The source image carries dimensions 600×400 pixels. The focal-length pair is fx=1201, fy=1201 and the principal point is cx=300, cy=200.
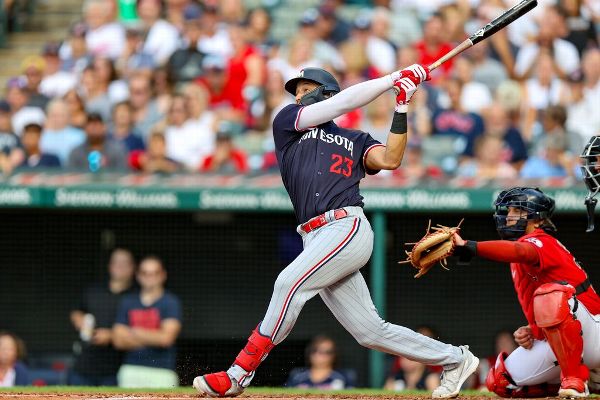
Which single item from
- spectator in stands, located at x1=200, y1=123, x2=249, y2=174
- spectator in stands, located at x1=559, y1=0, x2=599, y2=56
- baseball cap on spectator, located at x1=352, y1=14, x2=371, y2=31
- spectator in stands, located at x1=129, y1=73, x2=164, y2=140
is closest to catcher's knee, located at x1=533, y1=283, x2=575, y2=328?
spectator in stands, located at x1=200, y1=123, x2=249, y2=174

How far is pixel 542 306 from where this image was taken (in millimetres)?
6016

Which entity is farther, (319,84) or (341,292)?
(319,84)

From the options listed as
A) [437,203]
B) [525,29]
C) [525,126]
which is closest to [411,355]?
[437,203]

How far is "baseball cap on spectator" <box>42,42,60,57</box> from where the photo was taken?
11.4m

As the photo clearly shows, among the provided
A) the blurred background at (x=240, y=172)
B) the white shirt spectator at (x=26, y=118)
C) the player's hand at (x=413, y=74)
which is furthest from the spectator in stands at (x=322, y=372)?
the player's hand at (x=413, y=74)

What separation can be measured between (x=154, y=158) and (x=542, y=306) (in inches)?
192

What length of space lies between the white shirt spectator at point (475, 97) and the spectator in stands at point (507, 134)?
175mm

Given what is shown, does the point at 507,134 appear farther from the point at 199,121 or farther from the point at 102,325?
the point at 102,325

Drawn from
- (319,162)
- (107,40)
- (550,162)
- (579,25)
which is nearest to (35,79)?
(107,40)

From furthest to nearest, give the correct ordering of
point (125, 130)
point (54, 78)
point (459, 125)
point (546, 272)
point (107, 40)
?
point (107, 40)
point (54, 78)
point (459, 125)
point (125, 130)
point (546, 272)

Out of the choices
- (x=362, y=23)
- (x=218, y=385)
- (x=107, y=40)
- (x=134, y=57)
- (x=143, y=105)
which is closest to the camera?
(x=218, y=385)

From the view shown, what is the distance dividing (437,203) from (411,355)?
3392 millimetres

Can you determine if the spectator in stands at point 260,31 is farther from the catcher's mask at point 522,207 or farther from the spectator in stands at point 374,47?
the catcher's mask at point 522,207

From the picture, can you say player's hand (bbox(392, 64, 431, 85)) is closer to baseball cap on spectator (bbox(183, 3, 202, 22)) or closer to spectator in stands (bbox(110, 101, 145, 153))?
spectator in stands (bbox(110, 101, 145, 153))
